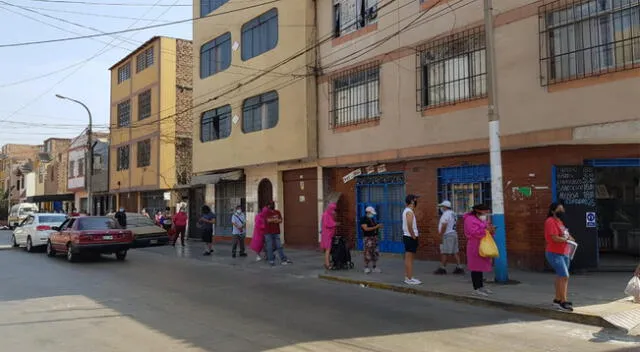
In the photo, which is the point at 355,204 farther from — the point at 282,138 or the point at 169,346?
the point at 169,346

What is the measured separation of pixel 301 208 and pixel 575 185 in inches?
396

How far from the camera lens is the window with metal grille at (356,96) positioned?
16922 mm

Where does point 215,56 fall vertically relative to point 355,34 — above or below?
above

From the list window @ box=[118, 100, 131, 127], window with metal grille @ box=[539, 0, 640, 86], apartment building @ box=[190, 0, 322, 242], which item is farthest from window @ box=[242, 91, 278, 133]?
window @ box=[118, 100, 131, 127]

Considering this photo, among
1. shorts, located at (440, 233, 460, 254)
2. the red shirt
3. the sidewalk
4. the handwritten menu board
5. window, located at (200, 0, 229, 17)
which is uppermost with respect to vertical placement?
window, located at (200, 0, 229, 17)

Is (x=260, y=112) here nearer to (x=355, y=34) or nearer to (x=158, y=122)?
(x=355, y=34)

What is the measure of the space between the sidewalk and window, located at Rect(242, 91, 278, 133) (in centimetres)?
668

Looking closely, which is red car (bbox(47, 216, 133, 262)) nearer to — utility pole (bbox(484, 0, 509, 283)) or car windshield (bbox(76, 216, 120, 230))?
car windshield (bbox(76, 216, 120, 230))

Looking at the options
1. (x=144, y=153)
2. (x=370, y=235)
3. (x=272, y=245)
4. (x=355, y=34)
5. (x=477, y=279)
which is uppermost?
(x=355, y=34)

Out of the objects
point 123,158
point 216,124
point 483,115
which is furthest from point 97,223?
point 123,158

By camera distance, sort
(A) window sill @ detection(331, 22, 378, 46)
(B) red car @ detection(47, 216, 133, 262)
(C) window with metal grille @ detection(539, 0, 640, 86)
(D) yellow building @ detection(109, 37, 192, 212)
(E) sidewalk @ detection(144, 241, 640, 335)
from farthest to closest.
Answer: (D) yellow building @ detection(109, 37, 192, 212), (A) window sill @ detection(331, 22, 378, 46), (B) red car @ detection(47, 216, 133, 262), (C) window with metal grille @ detection(539, 0, 640, 86), (E) sidewalk @ detection(144, 241, 640, 335)

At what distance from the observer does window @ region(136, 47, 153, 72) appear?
34.4 meters

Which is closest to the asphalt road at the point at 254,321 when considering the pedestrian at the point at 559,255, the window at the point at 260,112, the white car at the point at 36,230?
the pedestrian at the point at 559,255

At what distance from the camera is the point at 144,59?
3522 centimetres
